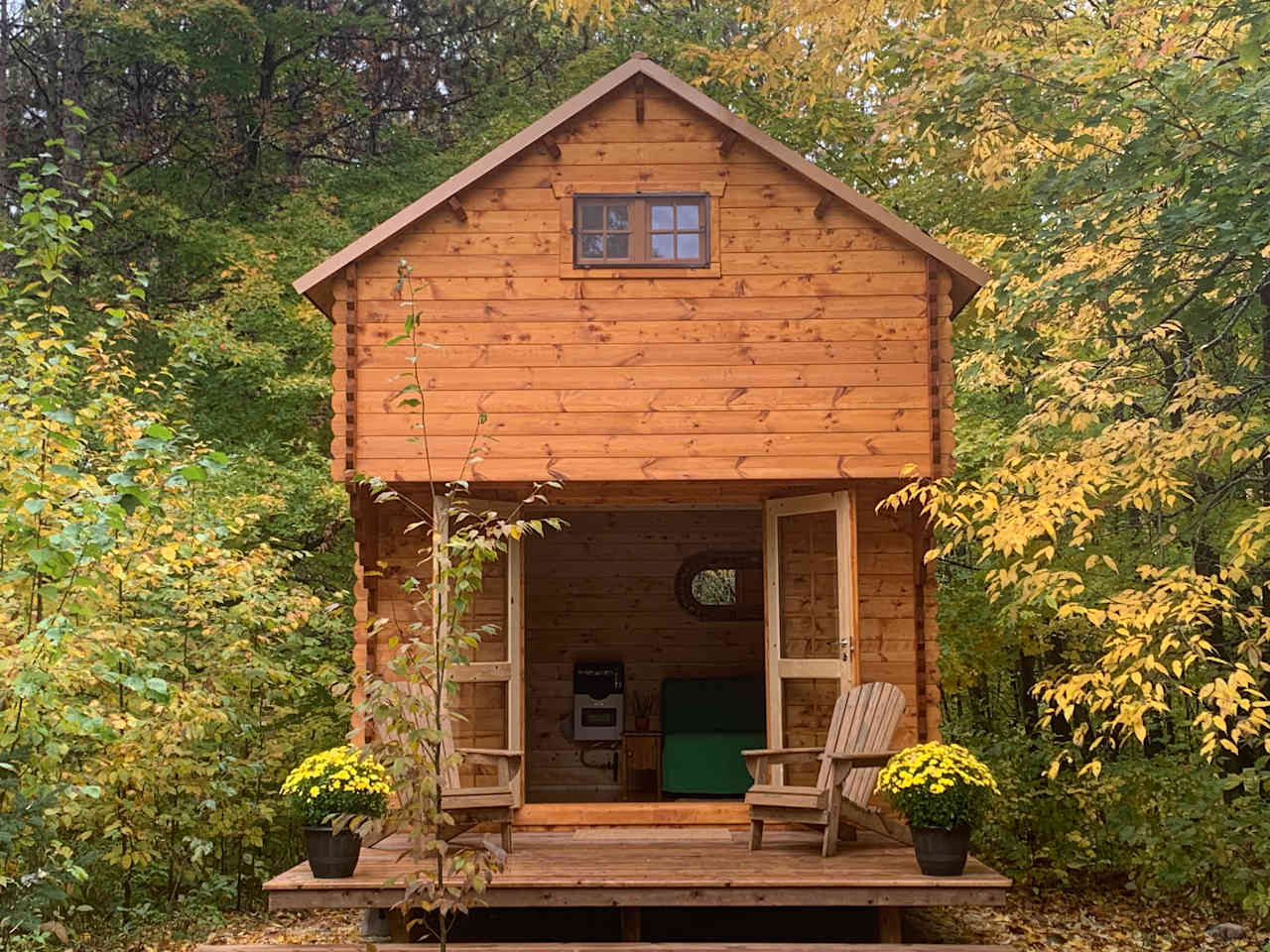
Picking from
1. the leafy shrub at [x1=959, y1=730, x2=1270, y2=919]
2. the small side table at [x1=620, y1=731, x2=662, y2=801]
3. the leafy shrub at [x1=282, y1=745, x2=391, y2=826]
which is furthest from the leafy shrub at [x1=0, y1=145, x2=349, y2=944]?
the leafy shrub at [x1=959, y1=730, x2=1270, y2=919]

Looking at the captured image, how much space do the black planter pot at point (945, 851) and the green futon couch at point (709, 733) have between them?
123 inches

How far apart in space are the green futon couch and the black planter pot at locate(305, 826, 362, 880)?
3.69 meters

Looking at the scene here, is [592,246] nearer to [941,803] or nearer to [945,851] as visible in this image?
[941,803]

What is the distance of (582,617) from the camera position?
→ 11.6 meters

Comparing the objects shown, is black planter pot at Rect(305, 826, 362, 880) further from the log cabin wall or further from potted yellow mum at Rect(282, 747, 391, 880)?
the log cabin wall

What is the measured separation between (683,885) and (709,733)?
12.9ft

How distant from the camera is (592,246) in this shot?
8.01 metres

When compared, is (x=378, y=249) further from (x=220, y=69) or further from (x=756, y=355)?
A: (x=220, y=69)

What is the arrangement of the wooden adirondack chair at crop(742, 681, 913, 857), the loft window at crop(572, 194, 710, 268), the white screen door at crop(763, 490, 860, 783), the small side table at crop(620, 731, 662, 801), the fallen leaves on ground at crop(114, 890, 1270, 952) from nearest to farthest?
the wooden adirondack chair at crop(742, 681, 913, 857), the fallen leaves on ground at crop(114, 890, 1270, 952), the loft window at crop(572, 194, 710, 268), the white screen door at crop(763, 490, 860, 783), the small side table at crop(620, 731, 662, 801)

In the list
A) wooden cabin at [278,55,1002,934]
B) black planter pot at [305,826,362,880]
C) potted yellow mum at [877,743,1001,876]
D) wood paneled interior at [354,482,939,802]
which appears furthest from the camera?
wood paneled interior at [354,482,939,802]

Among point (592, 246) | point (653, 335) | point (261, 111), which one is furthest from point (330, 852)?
point (261, 111)

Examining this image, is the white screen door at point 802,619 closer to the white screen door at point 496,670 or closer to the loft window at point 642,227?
the white screen door at point 496,670

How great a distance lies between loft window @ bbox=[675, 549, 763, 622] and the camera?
37.8 feet

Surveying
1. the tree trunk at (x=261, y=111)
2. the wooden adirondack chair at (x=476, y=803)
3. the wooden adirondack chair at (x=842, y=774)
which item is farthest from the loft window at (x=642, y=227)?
the tree trunk at (x=261, y=111)
